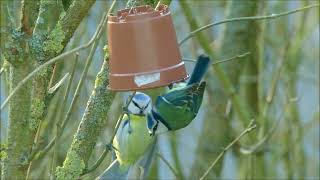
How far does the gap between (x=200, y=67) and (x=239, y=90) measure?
7.70 feet

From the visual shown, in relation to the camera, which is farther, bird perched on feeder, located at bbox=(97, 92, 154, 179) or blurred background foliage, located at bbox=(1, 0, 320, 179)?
blurred background foliage, located at bbox=(1, 0, 320, 179)

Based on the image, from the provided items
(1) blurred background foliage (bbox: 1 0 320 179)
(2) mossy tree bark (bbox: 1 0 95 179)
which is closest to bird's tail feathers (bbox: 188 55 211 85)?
(2) mossy tree bark (bbox: 1 0 95 179)

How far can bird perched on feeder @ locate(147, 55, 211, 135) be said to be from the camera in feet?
3.57

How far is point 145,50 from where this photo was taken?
118 cm

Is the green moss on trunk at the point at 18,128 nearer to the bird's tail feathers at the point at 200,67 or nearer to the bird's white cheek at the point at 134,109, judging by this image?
the bird's white cheek at the point at 134,109

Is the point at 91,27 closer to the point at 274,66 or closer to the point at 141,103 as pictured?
the point at 274,66

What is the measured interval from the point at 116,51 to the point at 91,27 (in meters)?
1.89

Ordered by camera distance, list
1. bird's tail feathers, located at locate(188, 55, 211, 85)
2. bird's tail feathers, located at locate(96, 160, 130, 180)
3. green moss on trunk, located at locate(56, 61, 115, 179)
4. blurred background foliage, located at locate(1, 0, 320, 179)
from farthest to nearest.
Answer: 1. blurred background foliage, located at locate(1, 0, 320, 179)
2. green moss on trunk, located at locate(56, 61, 115, 179)
3. bird's tail feathers, located at locate(96, 160, 130, 180)
4. bird's tail feathers, located at locate(188, 55, 211, 85)

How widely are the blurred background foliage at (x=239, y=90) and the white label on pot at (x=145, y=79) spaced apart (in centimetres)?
94

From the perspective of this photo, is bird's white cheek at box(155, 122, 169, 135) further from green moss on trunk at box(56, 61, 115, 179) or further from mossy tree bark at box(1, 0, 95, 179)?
mossy tree bark at box(1, 0, 95, 179)

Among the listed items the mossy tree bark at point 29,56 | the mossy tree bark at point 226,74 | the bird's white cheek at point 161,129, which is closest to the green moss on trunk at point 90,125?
the mossy tree bark at point 29,56

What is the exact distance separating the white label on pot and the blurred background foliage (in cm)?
94

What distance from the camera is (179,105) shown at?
1.09 meters

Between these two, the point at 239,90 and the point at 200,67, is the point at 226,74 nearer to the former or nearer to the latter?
the point at 239,90
